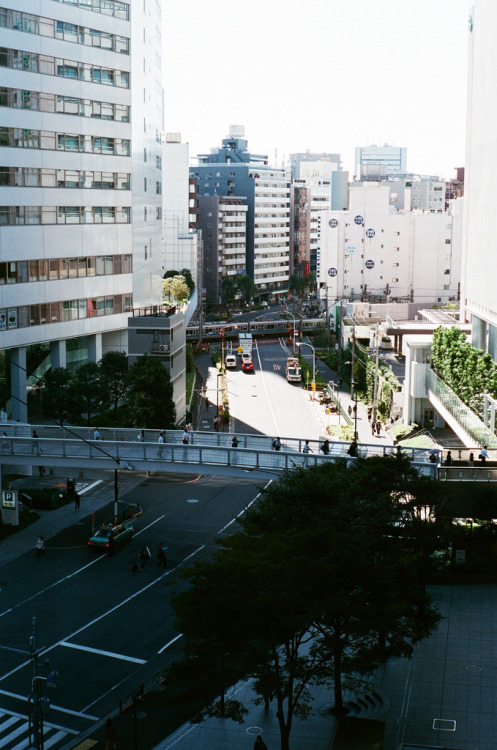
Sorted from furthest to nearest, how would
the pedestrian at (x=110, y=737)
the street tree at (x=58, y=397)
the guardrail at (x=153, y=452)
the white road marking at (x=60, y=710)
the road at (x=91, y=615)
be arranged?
1. the street tree at (x=58, y=397)
2. the guardrail at (x=153, y=452)
3. the road at (x=91, y=615)
4. the white road marking at (x=60, y=710)
5. the pedestrian at (x=110, y=737)

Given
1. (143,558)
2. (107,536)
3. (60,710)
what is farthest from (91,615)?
(107,536)

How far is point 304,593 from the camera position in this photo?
72.2ft

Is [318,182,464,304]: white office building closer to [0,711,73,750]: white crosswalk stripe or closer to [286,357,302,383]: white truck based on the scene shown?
[286,357,302,383]: white truck

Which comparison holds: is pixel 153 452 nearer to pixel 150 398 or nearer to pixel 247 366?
pixel 150 398

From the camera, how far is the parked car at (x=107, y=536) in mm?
40500

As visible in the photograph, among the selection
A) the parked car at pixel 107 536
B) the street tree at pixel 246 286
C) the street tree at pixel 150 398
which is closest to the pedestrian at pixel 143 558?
the parked car at pixel 107 536

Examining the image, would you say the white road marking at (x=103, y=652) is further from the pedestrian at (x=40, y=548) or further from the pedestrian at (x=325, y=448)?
the pedestrian at (x=325, y=448)

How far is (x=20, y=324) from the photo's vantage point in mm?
59500

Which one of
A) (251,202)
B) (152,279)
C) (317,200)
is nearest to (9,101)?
(152,279)

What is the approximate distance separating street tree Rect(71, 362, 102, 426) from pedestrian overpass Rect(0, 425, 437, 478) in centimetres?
1342

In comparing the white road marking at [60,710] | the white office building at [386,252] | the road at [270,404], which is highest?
→ the white office building at [386,252]

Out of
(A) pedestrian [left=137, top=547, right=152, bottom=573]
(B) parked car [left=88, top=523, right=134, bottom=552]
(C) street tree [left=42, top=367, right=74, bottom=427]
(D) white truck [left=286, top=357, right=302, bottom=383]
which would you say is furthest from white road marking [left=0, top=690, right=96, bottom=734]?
(D) white truck [left=286, top=357, right=302, bottom=383]

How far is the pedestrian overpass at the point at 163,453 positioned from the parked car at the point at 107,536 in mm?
2800

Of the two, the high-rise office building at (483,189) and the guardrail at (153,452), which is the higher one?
the high-rise office building at (483,189)
